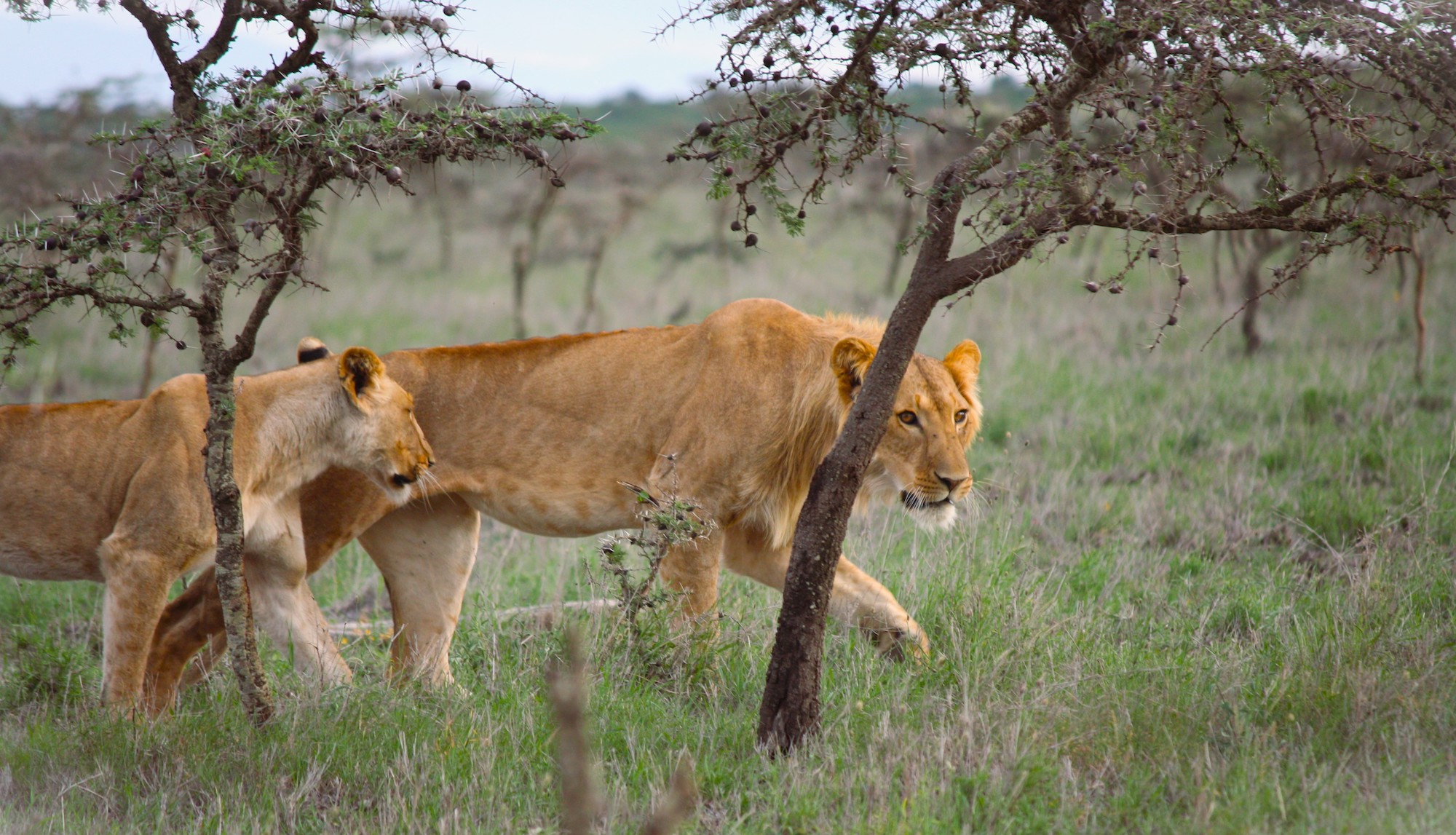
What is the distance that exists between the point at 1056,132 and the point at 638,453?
6.90 ft

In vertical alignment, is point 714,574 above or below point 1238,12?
below

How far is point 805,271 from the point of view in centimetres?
1825

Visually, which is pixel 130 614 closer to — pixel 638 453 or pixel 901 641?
pixel 638 453

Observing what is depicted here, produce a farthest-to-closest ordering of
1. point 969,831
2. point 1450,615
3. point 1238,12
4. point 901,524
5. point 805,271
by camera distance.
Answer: point 805,271 < point 901,524 < point 1450,615 < point 1238,12 < point 969,831

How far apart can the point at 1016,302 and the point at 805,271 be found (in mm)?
4623

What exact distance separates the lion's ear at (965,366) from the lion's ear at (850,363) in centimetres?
40

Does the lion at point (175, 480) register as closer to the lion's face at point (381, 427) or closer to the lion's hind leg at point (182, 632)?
the lion's face at point (381, 427)

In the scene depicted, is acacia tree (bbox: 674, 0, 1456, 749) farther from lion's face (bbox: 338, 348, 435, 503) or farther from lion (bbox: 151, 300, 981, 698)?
lion's face (bbox: 338, 348, 435, 503)

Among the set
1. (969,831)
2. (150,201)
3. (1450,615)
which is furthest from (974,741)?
(150,201)

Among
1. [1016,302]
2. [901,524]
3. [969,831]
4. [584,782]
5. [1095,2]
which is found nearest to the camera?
[584,782]

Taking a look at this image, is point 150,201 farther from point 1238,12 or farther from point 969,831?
point 1238,12

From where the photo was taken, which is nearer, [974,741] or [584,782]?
[584,782]

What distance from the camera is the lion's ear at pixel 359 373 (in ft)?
15.4

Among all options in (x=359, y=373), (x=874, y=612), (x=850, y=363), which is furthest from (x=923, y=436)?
(x=359, y=373)
